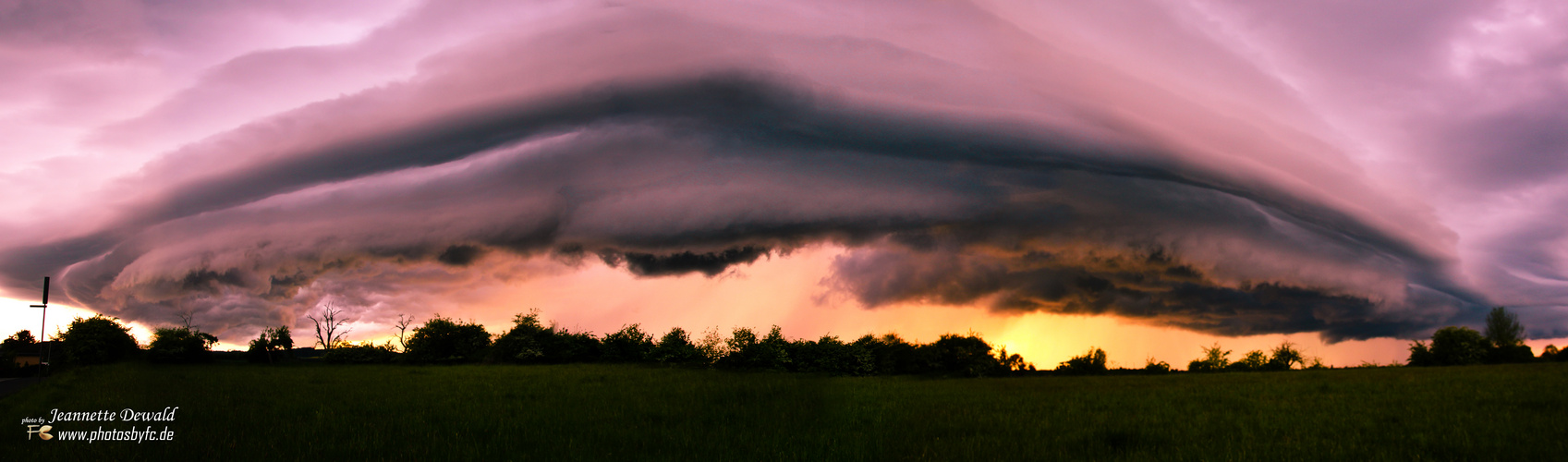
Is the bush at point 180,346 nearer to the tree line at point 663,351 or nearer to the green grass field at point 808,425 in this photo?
the tree line at point 663,351

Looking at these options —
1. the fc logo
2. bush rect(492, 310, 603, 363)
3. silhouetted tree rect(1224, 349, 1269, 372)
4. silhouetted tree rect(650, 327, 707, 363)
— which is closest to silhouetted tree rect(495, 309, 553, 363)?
bush rect(492, 310, 603, 363)

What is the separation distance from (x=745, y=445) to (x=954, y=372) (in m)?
36.5

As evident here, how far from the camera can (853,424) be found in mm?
13297

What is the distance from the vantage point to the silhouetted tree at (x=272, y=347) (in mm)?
59594

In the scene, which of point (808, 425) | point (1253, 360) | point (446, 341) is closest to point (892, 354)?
point (808, 425)

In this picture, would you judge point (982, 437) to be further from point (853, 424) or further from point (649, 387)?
point (649, 387)

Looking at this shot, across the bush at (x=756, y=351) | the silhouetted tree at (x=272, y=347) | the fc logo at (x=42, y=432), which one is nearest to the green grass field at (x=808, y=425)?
the fc logo at (x=42, y=432)

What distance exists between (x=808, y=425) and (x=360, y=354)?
57923 millimetres

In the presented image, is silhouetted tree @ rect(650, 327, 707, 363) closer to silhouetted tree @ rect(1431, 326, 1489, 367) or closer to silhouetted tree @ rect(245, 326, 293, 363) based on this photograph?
silhouetted tree @ rect(245, 326, 293, 363)

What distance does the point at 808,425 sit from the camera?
12719 millimetres

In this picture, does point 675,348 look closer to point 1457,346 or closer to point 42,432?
point 42,432

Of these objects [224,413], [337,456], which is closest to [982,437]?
[337,456]

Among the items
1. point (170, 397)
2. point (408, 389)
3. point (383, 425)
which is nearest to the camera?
point (383, 425)

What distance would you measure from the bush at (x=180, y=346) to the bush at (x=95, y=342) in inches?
297
